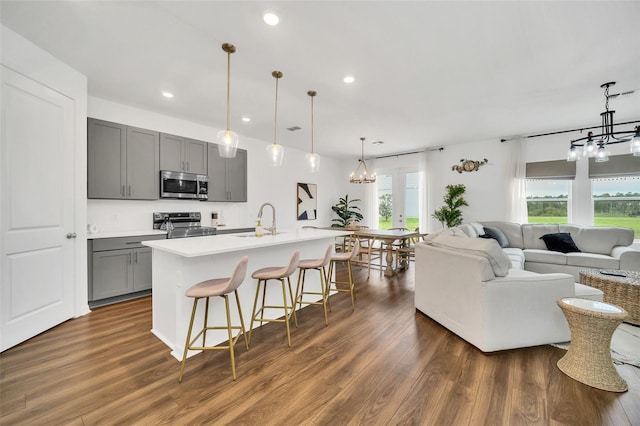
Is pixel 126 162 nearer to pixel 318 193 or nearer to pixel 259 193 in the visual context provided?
pixel 259 193

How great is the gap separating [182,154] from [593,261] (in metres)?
6.69

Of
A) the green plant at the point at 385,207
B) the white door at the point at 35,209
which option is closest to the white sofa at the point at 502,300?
the white door at the point at 35,209

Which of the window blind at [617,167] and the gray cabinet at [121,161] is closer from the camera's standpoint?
the gray cabinet at [121,161]

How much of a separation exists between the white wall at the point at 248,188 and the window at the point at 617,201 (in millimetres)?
5655

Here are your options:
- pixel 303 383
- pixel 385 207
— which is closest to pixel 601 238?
pixel 385 207

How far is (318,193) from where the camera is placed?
299 inches

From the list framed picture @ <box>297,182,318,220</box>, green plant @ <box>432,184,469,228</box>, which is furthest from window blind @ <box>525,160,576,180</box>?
framed picture @ <box>297,182,318,220</box>

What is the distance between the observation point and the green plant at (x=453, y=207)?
6129mm

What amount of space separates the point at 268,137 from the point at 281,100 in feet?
6.62

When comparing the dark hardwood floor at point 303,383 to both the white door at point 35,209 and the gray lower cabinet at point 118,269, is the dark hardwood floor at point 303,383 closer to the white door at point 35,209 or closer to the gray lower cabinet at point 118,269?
the white door at point 35,209

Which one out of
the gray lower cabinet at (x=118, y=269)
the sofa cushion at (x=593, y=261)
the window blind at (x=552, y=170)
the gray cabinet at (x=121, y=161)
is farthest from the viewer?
the window blind at (x=552, y=170)

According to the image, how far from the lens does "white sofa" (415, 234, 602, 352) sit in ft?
7.63

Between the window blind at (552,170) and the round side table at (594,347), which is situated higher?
the window blind at (552,170)

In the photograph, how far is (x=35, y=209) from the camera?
8.48 feet
